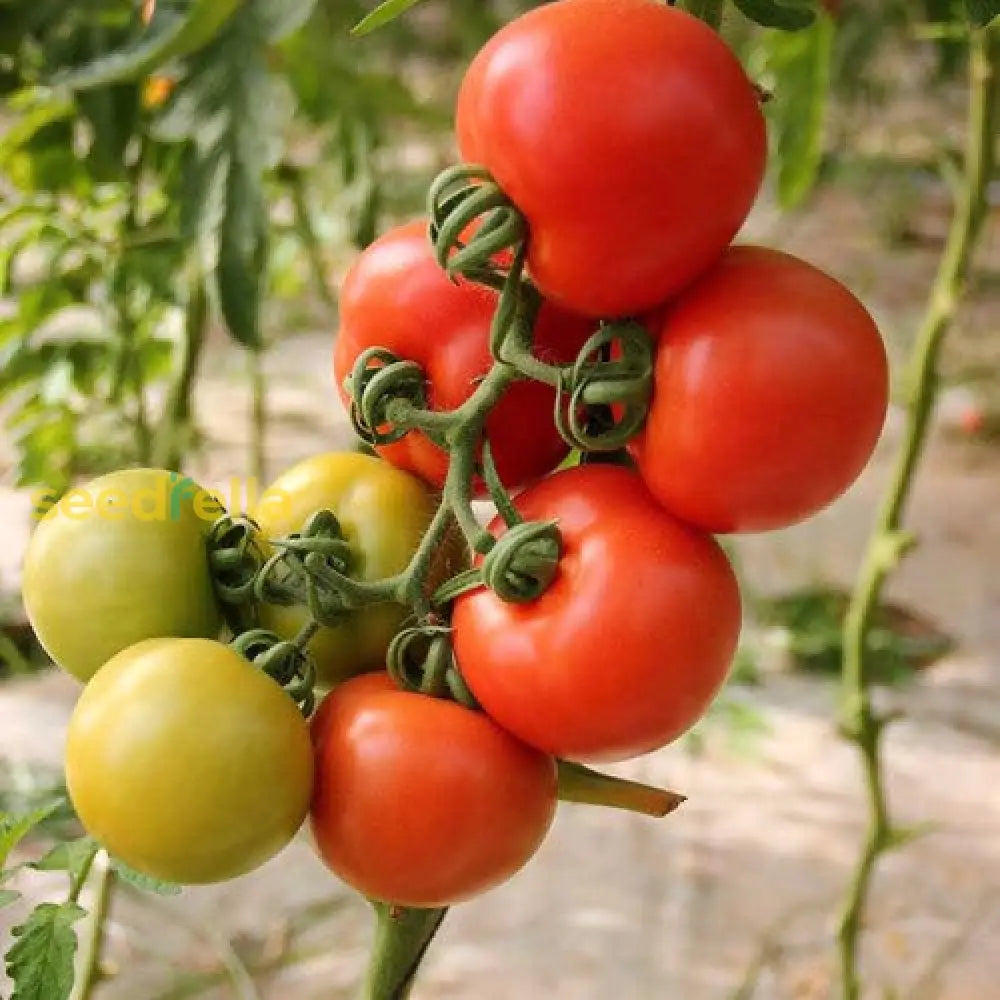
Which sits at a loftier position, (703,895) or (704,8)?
(704,8)

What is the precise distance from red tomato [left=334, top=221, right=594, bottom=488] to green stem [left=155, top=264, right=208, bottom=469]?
1.49 feet

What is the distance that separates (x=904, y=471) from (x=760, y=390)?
1.68 feet

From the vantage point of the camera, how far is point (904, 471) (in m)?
0.76

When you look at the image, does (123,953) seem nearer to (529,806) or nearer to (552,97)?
(529,806)

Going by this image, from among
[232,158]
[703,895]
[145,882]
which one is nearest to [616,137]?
[145,882]

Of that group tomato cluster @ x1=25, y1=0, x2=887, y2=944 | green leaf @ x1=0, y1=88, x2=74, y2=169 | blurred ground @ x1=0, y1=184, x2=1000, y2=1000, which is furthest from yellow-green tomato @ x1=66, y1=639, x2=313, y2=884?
green leaf @ x1=0, y1=88, x2=74, y2=169

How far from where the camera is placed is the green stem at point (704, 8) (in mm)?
311

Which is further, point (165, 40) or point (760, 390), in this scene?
point (165, 40)

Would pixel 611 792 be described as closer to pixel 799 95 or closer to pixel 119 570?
pixel 119 570

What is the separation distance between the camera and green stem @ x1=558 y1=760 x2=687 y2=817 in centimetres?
34

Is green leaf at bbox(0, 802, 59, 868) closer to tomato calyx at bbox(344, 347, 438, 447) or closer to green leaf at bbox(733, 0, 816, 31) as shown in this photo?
tomato calyx at bbox(344, 347, 438, 447)

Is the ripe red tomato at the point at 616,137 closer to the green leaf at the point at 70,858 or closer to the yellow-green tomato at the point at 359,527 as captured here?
the yellow-green tomato at the point at 359,527

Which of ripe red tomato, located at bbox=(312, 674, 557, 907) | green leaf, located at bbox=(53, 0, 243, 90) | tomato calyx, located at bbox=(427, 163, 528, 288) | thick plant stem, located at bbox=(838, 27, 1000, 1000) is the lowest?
thick plant stem, located at bbox=(838, 27, 1000, 1000)

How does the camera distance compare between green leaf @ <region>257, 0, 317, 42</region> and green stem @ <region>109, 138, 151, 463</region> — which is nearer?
green leaf @ <region>257, 0, 317, 42</region>
